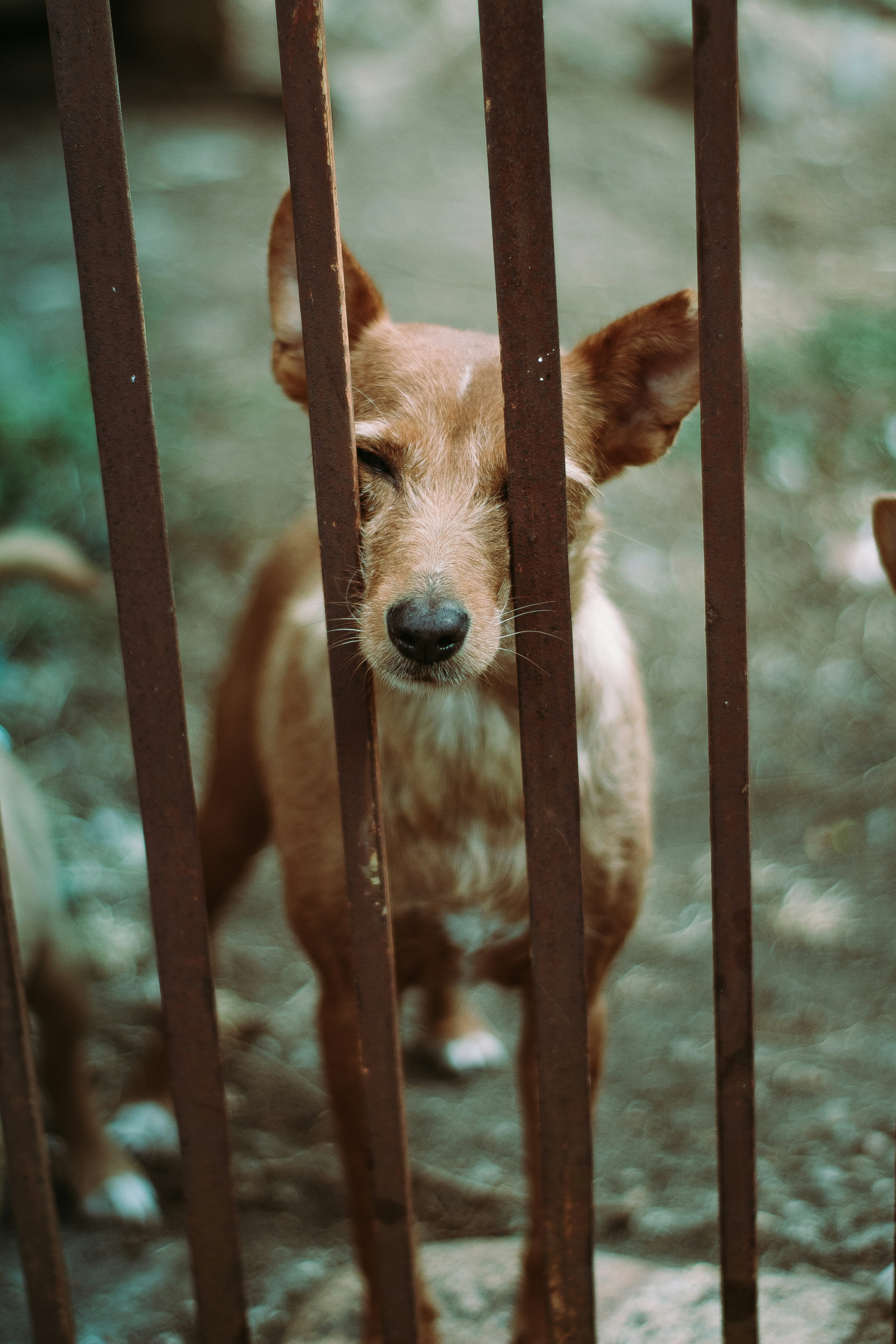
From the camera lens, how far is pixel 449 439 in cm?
201

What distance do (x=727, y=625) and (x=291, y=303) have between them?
43.9 inches

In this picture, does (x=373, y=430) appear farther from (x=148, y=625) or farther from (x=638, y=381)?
(x=148, y=625)

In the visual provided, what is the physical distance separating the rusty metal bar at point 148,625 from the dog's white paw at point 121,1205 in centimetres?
131

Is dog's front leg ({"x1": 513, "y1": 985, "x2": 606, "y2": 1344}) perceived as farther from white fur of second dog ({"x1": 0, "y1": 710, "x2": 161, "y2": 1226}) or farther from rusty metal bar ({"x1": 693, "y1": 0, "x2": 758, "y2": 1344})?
white fur of second dog ({"x1": 0, "y1": 710, "x2": 161, "y2": 1226})

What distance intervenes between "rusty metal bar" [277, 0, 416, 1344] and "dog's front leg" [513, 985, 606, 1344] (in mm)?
529

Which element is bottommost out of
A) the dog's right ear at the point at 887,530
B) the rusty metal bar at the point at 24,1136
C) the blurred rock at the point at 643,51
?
the rusty metal bar at the point at 24,1136

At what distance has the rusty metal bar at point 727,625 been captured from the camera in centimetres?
128

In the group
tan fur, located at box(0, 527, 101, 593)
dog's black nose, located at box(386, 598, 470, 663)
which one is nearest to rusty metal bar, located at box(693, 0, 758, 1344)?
dog's black nose, located at box(386, 598, 470, 663)

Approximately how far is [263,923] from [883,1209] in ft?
7.66

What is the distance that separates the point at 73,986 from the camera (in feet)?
9.27

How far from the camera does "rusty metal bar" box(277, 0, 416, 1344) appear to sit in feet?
4.25

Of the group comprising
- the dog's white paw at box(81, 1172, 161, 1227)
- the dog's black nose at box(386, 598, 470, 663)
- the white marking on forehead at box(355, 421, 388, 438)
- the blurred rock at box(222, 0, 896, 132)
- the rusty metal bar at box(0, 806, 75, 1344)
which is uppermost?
the blurred rock at box(222, 0, 896, 132)

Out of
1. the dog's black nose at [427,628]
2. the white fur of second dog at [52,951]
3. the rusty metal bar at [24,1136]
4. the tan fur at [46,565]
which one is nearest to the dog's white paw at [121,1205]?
the white fur of second dog at [52,951]

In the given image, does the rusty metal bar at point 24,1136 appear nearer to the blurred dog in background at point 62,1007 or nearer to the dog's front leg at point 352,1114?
the dog's front leg at point 352,1114
